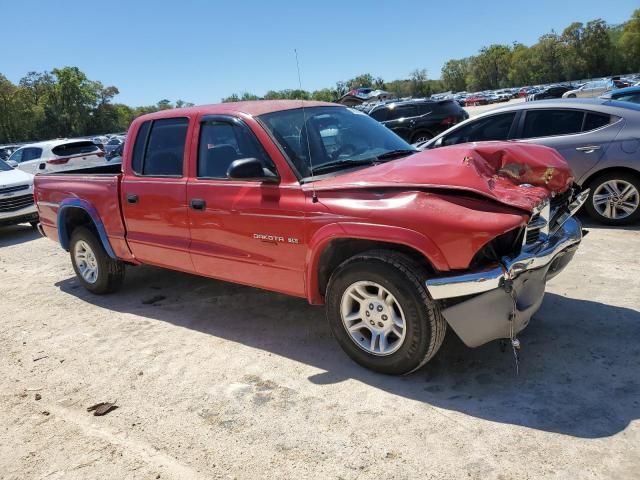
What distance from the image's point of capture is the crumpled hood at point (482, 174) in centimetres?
322

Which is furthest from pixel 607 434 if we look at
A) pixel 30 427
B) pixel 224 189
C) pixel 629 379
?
pixel 30 427

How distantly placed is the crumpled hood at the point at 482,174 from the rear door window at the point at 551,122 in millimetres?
3423

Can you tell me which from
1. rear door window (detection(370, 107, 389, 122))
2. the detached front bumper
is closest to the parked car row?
the detached front bumper

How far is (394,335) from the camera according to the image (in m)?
3.54

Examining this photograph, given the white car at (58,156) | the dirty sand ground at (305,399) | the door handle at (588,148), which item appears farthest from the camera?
the white car at (58,156)

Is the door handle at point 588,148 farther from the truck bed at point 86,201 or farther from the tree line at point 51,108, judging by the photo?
the tree line at point 51,108

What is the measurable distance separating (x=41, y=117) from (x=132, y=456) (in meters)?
94.1

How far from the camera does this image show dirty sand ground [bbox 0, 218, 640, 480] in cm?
280

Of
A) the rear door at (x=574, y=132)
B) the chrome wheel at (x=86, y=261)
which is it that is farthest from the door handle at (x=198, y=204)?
the rear door at (x=574, y=132)

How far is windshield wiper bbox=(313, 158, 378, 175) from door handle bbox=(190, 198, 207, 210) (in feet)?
3.41

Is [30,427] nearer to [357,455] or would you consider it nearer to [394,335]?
[357,455]

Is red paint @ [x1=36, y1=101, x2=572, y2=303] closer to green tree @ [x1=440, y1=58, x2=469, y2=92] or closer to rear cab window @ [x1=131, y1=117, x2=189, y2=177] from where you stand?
rear cab window @ [x1=131, y1=117, x2=189, y2=177]

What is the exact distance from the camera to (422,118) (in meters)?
16.5

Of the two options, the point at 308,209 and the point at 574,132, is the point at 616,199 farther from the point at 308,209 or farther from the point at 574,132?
the point at 308,209
